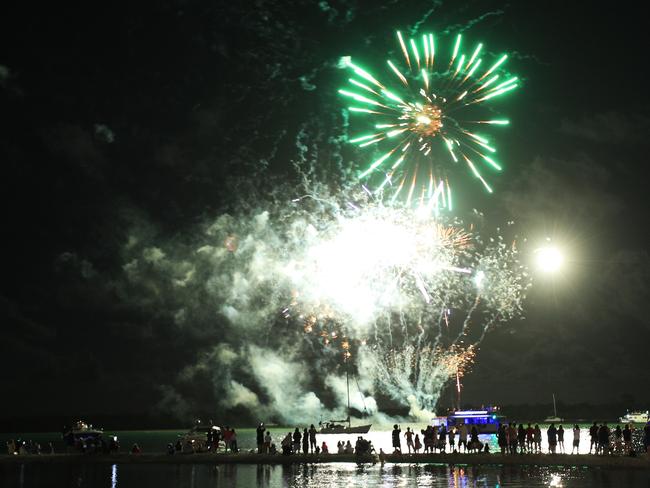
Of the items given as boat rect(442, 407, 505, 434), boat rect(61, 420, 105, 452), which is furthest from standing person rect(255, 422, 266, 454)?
boat rect(442, 407, 505, 434)

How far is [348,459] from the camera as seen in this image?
107 feet

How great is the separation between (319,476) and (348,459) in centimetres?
657

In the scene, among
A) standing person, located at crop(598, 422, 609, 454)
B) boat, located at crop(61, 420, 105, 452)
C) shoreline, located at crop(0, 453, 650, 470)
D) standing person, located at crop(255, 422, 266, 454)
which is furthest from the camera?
boat, located at crop(61, 420, 105, 452)

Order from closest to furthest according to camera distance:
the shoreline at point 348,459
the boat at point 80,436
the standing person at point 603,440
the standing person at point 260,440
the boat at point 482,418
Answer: the shoreline at point 348,459 → the standing person at point 603,440 → the standing person at point 260,440 → the boat at point 80,436 → the boat at point 482,418

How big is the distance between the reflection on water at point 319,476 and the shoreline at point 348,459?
0.85m

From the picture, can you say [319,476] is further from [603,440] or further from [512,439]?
[603,440]

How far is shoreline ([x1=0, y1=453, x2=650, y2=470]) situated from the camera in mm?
27256

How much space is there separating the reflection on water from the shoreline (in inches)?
33.6

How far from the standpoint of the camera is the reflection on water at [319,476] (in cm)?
2256

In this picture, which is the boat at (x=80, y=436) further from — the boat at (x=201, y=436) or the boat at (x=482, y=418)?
the boat at (x=482, y=418)

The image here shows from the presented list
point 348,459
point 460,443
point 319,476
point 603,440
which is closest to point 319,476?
point 319,476

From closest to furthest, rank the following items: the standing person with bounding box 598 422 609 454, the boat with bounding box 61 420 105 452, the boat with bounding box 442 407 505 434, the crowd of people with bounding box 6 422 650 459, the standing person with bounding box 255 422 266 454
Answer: the standing person with bounding box 598 422 609 454 < the crowd of people with bounding box 6 422 650 459 < the standing person with bounding box 255 422 266 454 < the boat with bounding box 61 420 105 452 < the boat with bounding box 442 407 505 434

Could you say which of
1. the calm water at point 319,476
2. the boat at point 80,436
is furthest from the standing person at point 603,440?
the boat at point 80,436

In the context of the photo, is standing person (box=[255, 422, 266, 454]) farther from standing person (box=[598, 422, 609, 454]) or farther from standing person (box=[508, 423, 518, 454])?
standing person (box=[598, 422, 609, 454])
